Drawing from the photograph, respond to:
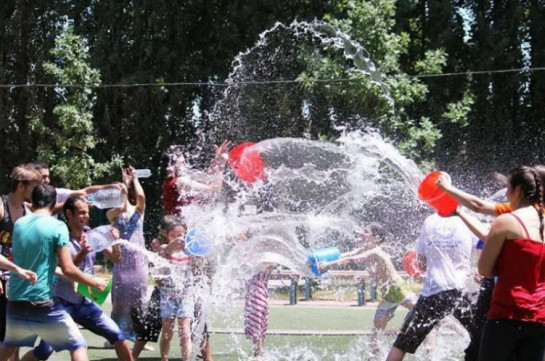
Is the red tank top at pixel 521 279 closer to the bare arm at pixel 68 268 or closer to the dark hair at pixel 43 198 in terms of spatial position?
the bare arm at pixel 68 268

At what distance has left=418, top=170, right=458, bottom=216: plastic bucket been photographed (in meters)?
5.90

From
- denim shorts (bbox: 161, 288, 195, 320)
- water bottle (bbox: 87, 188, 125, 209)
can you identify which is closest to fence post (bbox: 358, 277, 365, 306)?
water bottle (bbox: 87, 188, 125, 209)

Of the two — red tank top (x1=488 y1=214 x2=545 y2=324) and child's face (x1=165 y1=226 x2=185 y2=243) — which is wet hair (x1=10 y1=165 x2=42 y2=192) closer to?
child's face (x1=165 y1=226 x2=185 y2=243)

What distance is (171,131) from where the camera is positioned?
26.5 metres

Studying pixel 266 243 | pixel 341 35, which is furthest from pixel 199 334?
pixel 341 35

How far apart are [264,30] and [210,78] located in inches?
81.9

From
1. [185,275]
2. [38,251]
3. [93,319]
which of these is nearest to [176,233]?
[185,275]

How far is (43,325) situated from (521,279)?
295 cm

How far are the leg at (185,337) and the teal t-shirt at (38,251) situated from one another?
7.16 ft

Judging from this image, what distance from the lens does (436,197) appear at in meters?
5.98

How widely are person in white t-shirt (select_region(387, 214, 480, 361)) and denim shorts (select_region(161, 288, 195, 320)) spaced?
1.95 metres

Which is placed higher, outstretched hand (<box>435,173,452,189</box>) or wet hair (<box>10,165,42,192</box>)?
outstretched hand (<box>435,173,452,189</box>)

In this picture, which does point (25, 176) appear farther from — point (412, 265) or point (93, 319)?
point (412, 265)

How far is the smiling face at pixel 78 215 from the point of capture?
666 cm
